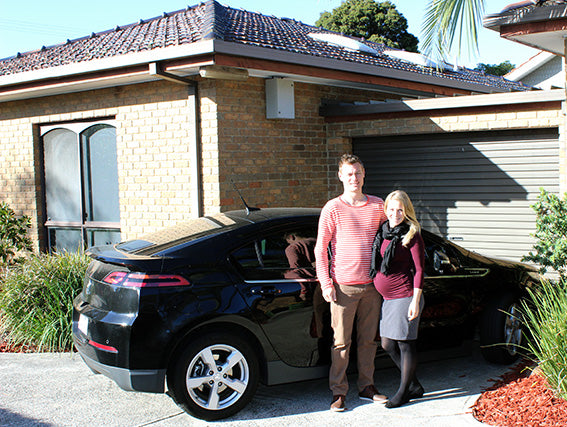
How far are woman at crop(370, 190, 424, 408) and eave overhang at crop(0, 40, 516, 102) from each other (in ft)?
11.3

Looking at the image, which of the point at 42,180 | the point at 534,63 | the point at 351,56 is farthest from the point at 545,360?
the point at 534,63

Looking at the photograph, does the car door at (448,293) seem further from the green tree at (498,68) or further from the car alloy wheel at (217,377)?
the green tree at (498,68)

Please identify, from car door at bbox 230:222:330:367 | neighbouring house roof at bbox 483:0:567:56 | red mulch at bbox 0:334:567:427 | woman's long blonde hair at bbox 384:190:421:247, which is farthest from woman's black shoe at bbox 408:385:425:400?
neighbouring house roof at bbox 483:0:567:56

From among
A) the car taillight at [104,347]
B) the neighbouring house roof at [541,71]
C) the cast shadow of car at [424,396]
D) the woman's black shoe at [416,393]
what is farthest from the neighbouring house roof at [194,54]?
the neighbouring house roof at [541,71]

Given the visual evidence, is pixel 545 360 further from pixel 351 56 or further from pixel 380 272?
pixel 351 56

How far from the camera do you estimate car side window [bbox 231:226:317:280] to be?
5.00 meters

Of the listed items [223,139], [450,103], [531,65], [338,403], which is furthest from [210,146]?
[531,65]

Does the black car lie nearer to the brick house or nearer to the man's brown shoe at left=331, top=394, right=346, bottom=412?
the man's brown shoe at left=331, top=394, right=346, bottom=412

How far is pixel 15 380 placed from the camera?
5.88 metres

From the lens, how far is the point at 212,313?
473cm

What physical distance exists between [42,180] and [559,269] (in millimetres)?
8152

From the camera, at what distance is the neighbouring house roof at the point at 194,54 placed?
7699mm

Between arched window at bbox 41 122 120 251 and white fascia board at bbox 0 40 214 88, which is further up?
white fascia board at bbox 0 40 214 88

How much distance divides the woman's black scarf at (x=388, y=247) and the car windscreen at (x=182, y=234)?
110cm
